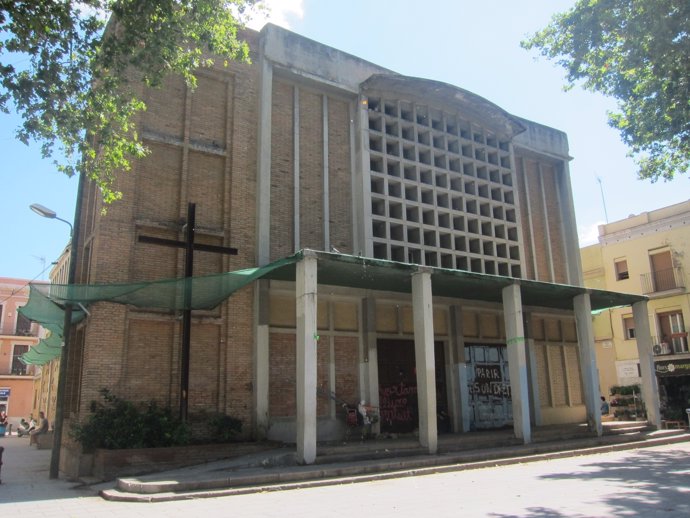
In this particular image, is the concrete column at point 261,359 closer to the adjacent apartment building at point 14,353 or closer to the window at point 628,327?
the window at point 628,327

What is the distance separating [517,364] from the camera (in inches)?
611

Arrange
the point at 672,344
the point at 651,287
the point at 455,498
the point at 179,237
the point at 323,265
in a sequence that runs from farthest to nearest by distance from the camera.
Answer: the point at 651,287
the point at 672,344
the point at 179,237
the point at 323,265
the point at 455,498

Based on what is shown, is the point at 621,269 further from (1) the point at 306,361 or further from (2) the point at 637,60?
(1) the point at 306,361

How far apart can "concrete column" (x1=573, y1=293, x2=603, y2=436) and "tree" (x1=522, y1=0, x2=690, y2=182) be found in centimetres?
482

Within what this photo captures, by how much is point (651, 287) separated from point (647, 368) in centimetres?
1344

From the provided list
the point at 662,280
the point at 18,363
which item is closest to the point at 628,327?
the point at 662,280

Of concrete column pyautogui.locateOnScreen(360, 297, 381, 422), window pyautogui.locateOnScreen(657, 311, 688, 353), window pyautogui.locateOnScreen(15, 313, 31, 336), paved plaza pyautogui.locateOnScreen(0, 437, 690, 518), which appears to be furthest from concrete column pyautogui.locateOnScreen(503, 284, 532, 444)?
window pyautogui.locateOnScreen(15, 313, 31, 336)

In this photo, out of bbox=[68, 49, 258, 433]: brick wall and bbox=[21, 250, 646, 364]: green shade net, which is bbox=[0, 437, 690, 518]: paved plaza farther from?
bbox=[21, 250, 646, 364]: green shade net

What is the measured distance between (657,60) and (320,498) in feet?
38.2

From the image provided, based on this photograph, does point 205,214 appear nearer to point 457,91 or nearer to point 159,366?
point 159,366

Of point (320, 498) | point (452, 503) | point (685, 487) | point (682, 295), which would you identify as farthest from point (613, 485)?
point (682, 295)

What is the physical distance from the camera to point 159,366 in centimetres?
1361

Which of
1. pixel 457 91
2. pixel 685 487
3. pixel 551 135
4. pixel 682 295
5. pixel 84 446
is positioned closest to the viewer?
pixel 685 487

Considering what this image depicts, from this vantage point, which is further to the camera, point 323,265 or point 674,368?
point 674,368
